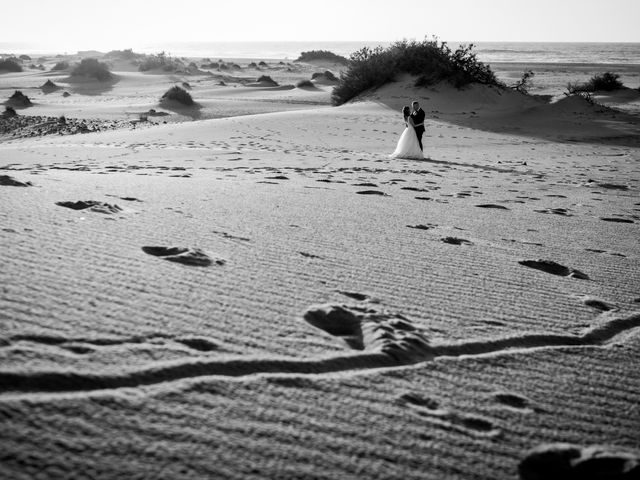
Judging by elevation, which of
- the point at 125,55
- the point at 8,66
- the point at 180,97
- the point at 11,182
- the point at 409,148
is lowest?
the point at 11,182

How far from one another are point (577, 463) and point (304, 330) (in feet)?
2.95

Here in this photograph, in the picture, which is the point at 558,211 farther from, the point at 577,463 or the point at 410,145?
the point at 410,145

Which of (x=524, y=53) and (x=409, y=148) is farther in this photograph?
(x=524, y=53)

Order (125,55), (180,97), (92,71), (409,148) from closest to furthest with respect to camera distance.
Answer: (409,148), (180,97), (92,71), (125,55)

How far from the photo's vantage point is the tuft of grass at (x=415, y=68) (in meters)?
17.3

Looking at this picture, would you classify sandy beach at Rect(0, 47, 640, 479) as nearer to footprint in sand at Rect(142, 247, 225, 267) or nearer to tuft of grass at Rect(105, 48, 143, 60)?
footprint in sand at Rect(142, 247, 225, 267)

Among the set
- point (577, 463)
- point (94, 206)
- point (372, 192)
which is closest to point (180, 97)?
point (372, 192)

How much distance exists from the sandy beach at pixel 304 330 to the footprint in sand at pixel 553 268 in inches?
0.4

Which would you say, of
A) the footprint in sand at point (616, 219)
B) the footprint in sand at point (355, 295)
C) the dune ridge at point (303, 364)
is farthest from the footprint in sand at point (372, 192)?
the dune ridge at point (303, 364)

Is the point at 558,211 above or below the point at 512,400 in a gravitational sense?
above

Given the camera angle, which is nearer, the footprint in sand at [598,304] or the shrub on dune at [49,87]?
the footprint in sand at [598,304]

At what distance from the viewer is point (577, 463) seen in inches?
55.8

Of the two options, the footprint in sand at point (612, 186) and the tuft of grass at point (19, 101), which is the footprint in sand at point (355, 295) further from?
the tuft of grass at point (19, 101)

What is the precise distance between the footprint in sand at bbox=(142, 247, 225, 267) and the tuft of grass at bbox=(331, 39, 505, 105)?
15.7m
